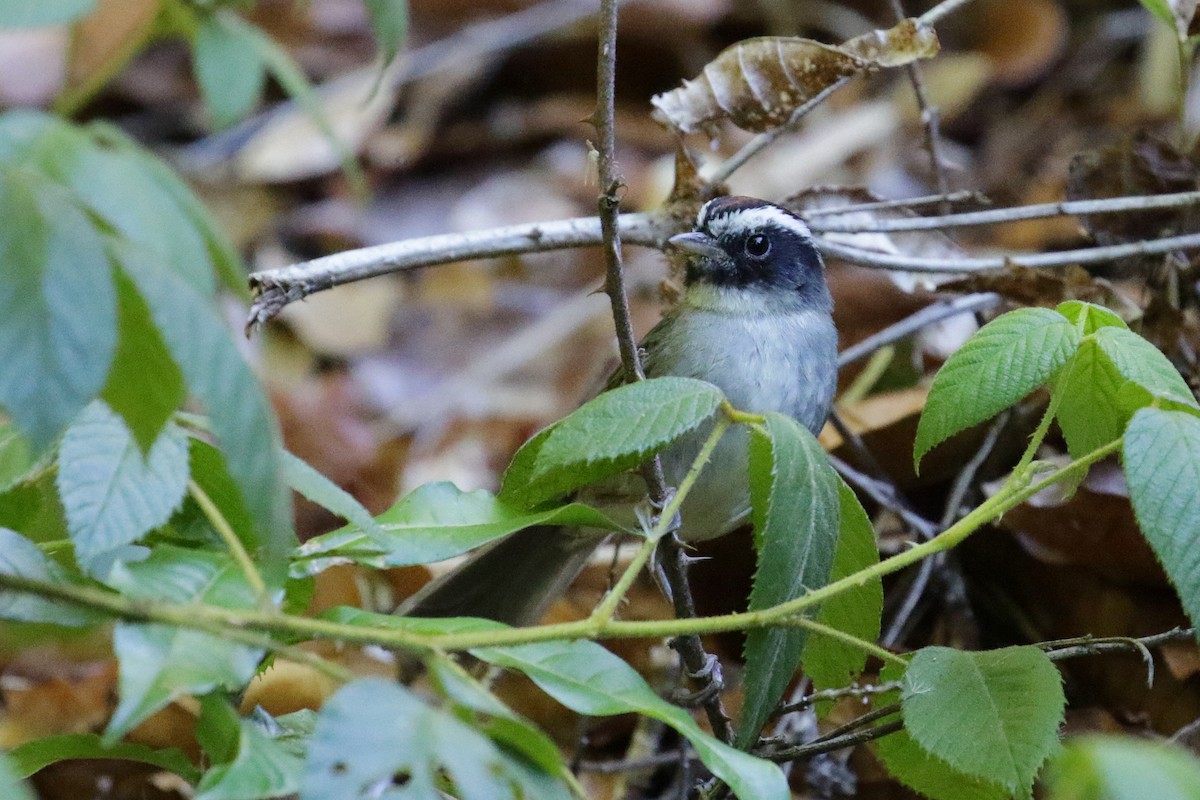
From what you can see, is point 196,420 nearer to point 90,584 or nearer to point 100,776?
point 90,584

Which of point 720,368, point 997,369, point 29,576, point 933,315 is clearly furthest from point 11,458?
point 933,315

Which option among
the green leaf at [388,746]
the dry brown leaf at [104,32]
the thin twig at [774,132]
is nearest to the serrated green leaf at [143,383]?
the green leaf at [388,746]

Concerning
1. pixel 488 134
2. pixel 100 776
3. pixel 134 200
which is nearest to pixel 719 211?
pixel 100 776

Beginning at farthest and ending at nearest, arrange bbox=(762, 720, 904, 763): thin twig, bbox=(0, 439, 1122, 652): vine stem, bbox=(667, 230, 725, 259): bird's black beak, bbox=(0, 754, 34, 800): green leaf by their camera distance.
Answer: bbox=(667, 230, 725, 259): bird's black beak
bbox=(762, 720, 904, 763): thin twig
bbox=(0, 439, 1122, 652): vine stem
bbox=(0, 754, 34, 800): green leaf

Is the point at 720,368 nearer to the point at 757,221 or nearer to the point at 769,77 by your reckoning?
the point at 757,221

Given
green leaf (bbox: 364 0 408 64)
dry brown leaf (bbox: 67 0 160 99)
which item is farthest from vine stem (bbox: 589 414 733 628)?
dry brown leaf (bbox: 67 0 160 99)

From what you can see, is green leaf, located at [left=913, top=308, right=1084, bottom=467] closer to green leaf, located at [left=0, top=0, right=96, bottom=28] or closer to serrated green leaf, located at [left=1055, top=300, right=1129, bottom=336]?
serrated green leaf, located at [left=1055, top=300, right=1129, bottom=336]

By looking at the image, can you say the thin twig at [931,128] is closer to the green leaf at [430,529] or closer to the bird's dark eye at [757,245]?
the bird's dark eye at [757,245]

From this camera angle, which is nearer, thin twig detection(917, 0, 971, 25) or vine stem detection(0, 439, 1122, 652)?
vine stem detection(0, 439, 1122, 652)

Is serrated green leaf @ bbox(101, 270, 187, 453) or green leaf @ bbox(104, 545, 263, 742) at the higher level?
serrated green leaf @ bbox(101, 270, 187, 453)
